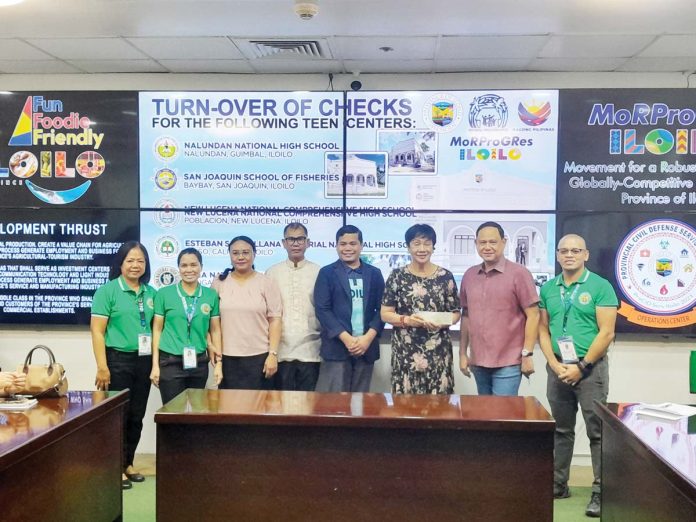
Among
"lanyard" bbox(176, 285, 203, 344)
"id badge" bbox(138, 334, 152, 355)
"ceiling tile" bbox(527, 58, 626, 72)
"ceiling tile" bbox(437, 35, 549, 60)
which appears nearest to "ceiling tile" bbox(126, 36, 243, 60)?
"ceiling tile" bbox(437, 35, 549, 60)

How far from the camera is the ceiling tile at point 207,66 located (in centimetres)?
408

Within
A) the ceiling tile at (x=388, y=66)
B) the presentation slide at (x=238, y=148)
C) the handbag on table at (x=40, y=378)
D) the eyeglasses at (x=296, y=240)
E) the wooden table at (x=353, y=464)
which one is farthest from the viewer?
the presentation slide at (x=238, y=148)

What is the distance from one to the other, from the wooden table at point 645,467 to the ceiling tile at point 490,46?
2110 millimetres

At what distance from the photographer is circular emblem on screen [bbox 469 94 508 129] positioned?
4121 mm

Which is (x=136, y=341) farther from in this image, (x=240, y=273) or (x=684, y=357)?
(x=684, y=357)

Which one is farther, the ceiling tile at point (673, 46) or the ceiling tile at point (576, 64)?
the ceiling tile at point (576, 64)

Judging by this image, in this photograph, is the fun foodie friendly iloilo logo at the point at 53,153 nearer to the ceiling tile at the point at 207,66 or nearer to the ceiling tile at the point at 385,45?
the ceiling tile at the point at 207,66

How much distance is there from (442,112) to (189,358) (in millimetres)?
2209

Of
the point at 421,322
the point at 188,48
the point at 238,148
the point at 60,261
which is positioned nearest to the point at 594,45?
the point at 421,322

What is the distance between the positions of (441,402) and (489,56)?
7.71ft

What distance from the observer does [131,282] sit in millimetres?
3650

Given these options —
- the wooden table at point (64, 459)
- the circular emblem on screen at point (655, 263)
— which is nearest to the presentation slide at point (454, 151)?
the circular emblem on screen at point (655, 263)

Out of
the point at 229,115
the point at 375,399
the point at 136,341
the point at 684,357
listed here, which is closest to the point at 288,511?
the point at 375,399

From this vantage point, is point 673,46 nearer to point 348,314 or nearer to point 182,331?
point 348,314
